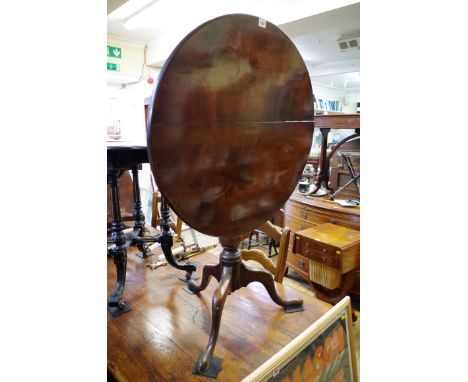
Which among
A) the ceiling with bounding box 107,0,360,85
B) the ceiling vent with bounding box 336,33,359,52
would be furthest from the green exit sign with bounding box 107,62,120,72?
the ceiling vent with bounding box 336,33,359,52

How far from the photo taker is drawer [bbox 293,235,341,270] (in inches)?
93.6

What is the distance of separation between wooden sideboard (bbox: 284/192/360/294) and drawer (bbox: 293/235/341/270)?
333 millimetres

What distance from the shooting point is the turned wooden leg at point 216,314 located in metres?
1.08

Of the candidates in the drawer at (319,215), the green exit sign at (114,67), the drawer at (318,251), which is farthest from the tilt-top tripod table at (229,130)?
the green exit sign at (114,67)

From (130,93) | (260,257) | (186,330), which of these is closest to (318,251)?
(260,257)

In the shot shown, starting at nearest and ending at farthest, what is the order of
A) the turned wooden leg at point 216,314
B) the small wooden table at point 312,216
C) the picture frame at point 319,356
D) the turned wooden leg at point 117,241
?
the picture frame at point 319,356 < the turned wooden leg at point 216,314 < the turned wooden leg at point 117,241 < the small wooden table at point 312,216

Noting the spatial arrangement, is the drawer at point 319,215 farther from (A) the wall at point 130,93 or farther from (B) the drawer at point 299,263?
(A) the wall at point 130,93

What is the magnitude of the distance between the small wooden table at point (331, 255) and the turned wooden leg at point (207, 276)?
1.22 meters

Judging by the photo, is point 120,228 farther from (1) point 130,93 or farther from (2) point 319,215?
(1) point 130,93

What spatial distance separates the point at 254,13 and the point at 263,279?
2.91 metres
